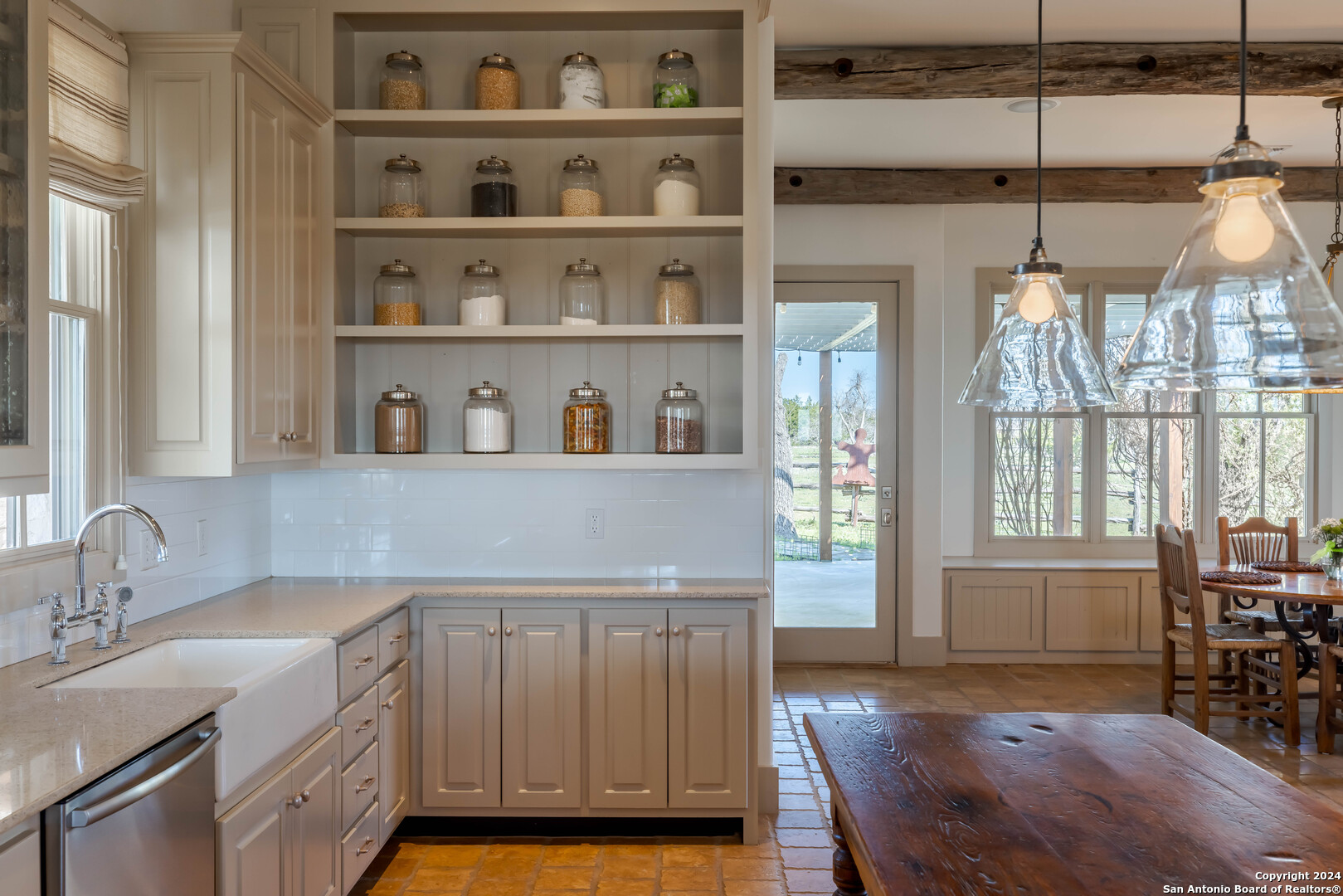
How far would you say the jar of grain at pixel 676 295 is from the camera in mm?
3281

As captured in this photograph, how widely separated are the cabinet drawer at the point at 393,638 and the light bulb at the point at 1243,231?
2527 mm

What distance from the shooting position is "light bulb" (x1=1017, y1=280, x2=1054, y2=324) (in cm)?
176

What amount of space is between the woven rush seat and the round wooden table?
11 cm

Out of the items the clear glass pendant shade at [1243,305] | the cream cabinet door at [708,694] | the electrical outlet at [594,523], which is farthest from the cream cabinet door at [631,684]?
the clear glass pendant shade at [1243,305]

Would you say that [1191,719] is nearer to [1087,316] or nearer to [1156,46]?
[1087,316]

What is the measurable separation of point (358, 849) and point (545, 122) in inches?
101

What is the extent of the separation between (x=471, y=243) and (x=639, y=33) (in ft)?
3.50

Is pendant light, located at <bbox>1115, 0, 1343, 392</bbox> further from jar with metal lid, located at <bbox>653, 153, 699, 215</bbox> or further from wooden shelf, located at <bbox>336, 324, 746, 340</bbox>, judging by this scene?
jar with metal lid, located at <bbox>653, 153, 699, 215</bbox>

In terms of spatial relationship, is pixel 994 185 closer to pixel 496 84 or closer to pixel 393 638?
pixel 496 84

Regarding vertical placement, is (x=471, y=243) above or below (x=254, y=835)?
above

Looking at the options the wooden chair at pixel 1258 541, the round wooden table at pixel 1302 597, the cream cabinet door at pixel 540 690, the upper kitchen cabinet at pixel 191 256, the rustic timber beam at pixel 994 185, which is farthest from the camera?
the rustic timber beam at pixel 994 185

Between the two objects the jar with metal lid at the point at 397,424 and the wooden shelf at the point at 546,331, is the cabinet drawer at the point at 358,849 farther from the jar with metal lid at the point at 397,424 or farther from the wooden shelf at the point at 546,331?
the wooden shelf at the point at 546,331

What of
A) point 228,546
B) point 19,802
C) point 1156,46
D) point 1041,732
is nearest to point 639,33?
point 1156,46

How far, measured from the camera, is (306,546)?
3.51 m
